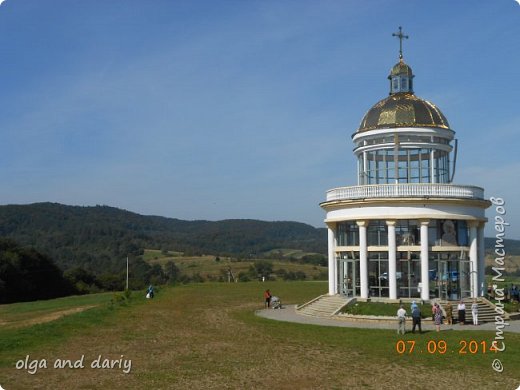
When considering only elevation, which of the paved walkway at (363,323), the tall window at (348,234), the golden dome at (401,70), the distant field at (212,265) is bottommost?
the distant field at (212,265)

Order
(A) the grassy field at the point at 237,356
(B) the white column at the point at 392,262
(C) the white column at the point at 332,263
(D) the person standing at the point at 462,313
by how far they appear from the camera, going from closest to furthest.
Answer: (A) the grassy field at the point at 237,356
(D) the person standing at the point at 462,313
(B) the white column at the point at 392,262
(C) the white column at the point at 332,263

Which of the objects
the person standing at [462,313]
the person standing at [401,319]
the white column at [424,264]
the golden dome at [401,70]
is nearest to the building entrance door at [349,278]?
the white column at [424,264]

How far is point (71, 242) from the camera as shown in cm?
16375

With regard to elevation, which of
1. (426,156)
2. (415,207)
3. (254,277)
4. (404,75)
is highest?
(404,75)

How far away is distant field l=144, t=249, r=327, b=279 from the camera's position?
119500 mm

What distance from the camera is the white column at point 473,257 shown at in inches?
1412

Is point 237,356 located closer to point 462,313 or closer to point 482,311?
point 462,313

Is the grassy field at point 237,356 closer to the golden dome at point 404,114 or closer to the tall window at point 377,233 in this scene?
the tall window at point 377,233

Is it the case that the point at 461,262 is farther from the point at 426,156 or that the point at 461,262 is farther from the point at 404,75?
the point at 404,75

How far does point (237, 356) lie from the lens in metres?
22.7

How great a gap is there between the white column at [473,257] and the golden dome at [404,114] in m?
6.89

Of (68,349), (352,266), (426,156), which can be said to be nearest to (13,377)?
(68,349)

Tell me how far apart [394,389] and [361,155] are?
24.9m

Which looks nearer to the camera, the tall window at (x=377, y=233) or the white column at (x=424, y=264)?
the white column at (x=424, y=264)
